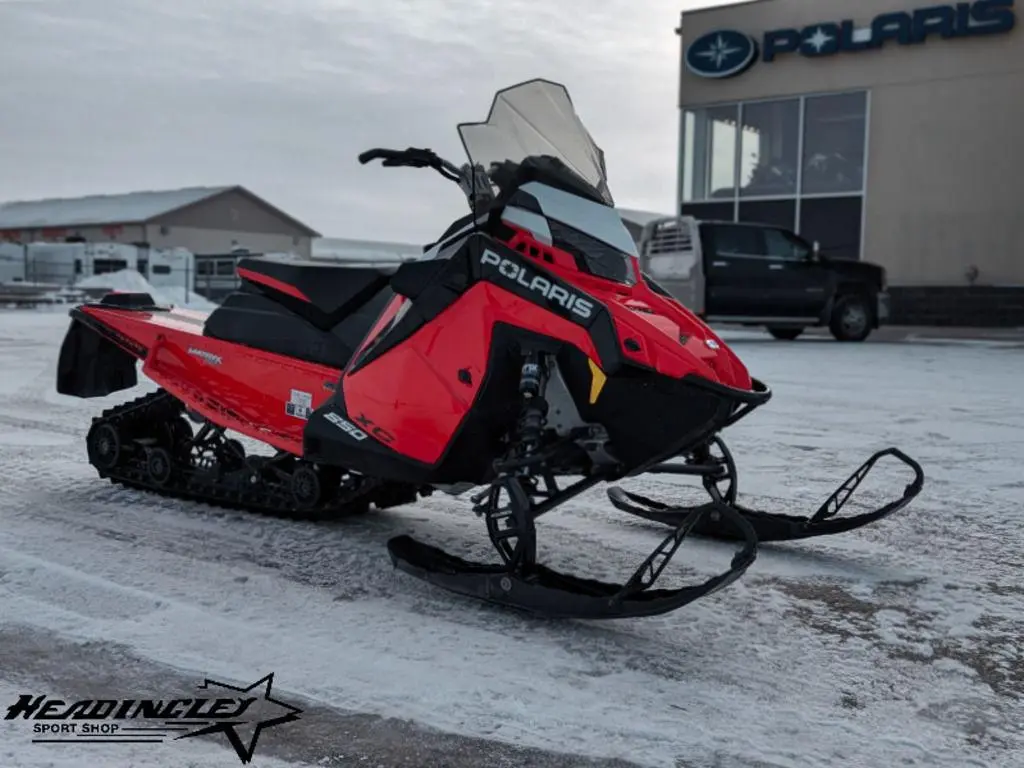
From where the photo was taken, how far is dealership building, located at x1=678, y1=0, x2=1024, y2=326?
59.6 ft

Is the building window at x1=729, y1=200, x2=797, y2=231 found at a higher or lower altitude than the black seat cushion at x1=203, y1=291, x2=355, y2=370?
higher

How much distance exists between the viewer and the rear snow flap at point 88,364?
4.95m

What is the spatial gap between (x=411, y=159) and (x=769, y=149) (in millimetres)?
18484

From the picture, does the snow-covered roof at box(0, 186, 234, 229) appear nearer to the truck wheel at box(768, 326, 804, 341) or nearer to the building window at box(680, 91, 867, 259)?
the building window at box(680, 91, 867, 259)

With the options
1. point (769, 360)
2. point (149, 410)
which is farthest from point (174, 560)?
point (769, 360)

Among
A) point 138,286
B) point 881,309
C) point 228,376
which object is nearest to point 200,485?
point 228,376

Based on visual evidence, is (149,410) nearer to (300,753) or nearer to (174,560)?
(174,560)

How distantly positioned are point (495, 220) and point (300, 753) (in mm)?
1780

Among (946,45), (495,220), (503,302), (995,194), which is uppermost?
(946,45)

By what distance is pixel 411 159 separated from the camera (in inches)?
139

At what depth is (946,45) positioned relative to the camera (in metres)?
18.6

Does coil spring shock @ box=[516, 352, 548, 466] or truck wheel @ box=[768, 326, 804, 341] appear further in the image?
truck wheel @ box=[768, 326, 804, 341]

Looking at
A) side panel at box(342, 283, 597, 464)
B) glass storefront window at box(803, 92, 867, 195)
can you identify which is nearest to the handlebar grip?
side panel at box(342, 283, 597, 464)

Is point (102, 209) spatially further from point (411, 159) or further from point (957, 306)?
point (411, 159)
